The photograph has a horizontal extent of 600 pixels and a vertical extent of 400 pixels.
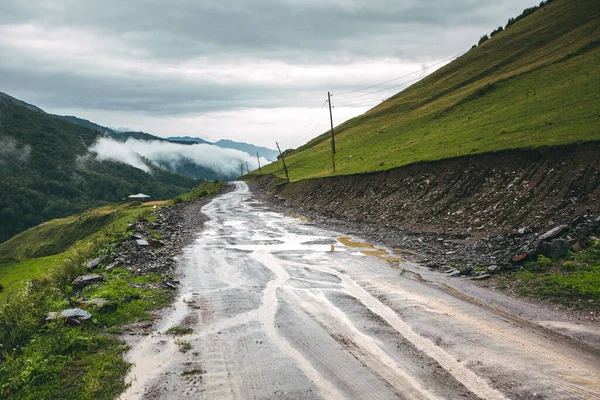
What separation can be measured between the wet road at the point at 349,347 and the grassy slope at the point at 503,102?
18.0 metres

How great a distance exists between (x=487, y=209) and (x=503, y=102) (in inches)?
1380

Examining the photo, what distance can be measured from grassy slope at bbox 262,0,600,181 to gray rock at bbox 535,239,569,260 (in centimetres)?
1166

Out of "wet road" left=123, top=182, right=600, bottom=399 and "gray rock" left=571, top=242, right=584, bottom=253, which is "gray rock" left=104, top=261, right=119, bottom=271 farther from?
"gray rock" left=571, top=242, right=584, bottom=253

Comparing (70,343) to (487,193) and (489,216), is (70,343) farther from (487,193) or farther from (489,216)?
(487,193)

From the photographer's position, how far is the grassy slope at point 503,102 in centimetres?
2928

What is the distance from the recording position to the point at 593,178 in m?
18.0

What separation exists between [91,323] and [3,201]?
224 m

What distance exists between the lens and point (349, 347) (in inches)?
322

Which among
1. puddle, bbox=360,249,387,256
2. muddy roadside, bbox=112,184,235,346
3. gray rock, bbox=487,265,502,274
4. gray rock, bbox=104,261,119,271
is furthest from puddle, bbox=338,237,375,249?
gray rock, bbox=104,261,119,271

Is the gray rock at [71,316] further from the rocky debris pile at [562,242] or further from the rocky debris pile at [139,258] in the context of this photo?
the rocky debris pile at [562,242]

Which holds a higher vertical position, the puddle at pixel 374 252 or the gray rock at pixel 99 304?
the gray rock at pixel 99 304

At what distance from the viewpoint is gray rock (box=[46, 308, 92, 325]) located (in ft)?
31.0

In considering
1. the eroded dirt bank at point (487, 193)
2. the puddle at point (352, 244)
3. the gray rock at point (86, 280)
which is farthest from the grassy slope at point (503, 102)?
the gray rock at point (86, 280)

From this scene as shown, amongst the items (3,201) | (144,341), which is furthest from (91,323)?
(3,201)
